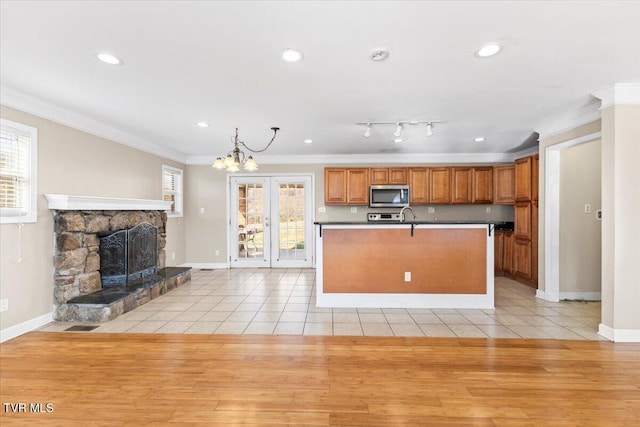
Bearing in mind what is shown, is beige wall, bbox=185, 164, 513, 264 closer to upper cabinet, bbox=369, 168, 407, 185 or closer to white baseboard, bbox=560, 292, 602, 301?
upper cabinet, bbox=369, 168, 407, 185

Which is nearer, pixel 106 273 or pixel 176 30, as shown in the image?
pixel 176 30

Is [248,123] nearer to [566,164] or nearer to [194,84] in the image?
[194,84]

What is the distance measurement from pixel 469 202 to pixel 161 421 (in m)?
5.80

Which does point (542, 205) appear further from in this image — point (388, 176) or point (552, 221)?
point (388, 176)

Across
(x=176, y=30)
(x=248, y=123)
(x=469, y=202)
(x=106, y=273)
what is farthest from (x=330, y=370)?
(x=469, y=202)

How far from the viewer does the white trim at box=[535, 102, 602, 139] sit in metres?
3.22

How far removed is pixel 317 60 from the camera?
2.21 m

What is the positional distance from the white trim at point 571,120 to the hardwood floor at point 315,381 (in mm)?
2495

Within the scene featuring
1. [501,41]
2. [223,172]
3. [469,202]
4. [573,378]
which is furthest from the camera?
[223,172]

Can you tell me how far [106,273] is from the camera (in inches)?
149

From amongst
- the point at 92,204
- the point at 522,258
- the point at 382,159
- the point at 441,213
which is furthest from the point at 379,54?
the point at 441,213

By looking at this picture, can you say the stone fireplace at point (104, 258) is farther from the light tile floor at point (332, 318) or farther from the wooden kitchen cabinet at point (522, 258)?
the wooden kitchen cabinet at point (522, 258)

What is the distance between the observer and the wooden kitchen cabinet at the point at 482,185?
5.61 m

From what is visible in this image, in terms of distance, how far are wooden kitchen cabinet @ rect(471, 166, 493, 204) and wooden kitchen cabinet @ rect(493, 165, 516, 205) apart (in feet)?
0.24
